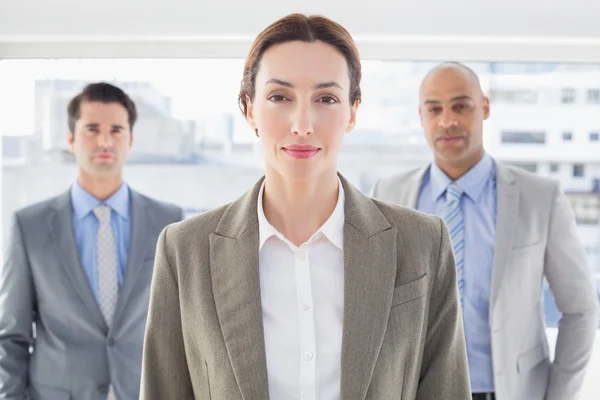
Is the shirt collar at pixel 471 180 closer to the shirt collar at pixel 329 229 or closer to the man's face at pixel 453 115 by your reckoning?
the man's face at pixel 453 115

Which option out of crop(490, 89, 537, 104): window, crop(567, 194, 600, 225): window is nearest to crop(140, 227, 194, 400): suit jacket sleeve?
crop(490, 89, 537, 104): window

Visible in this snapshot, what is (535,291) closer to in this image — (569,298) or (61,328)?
(569,298)

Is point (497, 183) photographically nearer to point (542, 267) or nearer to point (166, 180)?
point (542, 267)

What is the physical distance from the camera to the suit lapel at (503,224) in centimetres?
264

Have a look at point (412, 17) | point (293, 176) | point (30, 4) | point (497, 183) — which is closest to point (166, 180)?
point (30, 4)

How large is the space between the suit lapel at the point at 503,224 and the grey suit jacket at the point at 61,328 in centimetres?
131

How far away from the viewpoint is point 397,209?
5.36ft

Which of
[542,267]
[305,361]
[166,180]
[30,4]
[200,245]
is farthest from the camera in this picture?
[166,180]

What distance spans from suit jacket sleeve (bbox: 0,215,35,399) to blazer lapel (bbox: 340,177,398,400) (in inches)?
62.5

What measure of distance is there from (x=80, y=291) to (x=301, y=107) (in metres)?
1.56

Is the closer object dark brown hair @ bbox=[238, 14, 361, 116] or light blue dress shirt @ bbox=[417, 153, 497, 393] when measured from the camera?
dark brown hair @ bbox=[238, 14, 361, 116]

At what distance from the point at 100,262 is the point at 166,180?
119cm

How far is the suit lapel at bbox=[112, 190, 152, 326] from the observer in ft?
9.00

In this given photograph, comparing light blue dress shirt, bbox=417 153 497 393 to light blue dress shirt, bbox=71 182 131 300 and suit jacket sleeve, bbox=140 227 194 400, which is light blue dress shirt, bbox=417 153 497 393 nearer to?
light blue dress shirt, bbox=71 182 131 300
